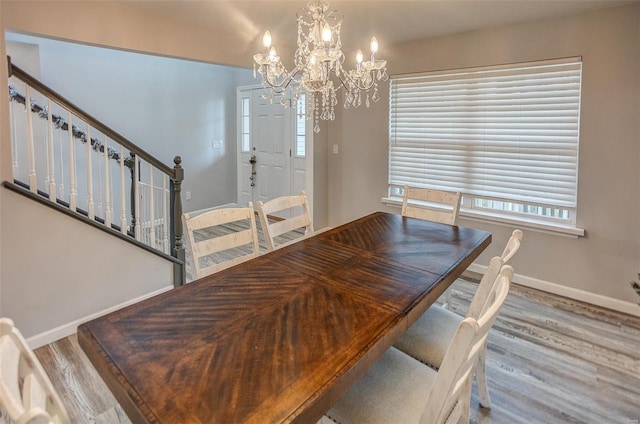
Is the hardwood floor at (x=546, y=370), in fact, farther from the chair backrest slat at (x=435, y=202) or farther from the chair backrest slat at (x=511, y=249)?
the chair backrest slat at (x=511, y=249)

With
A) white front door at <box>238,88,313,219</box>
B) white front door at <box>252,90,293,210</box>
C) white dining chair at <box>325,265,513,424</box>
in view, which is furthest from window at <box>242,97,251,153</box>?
white dining chair at <box>325,265,513,424</box>

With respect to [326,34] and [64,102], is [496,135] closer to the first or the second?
[326,34]

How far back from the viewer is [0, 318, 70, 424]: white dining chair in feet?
2.39

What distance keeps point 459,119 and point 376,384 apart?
2.98 m

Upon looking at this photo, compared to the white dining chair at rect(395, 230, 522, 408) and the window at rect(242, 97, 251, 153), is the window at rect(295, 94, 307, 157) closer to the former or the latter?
the window at rect(242, 97, 251, 153)

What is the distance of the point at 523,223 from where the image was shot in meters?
3.34

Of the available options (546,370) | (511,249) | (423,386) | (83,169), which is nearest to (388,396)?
(423,386)

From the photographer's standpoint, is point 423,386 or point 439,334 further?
point 439,334

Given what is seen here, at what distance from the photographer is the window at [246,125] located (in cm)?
588

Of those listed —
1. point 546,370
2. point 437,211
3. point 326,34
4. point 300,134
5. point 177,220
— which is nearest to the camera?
point 326,34

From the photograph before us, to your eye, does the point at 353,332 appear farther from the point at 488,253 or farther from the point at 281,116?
the point at 281,116

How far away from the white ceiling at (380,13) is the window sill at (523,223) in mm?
1675

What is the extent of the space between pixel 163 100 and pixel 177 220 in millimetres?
2609

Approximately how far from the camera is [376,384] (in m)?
1.36
